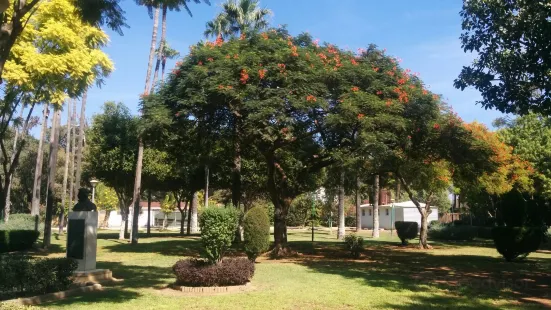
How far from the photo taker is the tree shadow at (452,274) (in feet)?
38.3

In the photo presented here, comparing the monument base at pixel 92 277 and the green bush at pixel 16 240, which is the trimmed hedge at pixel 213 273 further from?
the green bush at pixel 16 240

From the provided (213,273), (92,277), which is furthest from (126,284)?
(213,273)

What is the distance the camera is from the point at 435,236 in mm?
38125

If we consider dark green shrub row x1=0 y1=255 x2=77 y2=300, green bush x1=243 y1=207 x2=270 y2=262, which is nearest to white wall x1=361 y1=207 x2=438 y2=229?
green bush x1=243 y1=207 x2=270 y2=262

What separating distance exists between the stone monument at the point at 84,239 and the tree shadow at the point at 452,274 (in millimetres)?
6683

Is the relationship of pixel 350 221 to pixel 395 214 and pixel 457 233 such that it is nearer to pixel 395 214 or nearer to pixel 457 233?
pixel 395 214

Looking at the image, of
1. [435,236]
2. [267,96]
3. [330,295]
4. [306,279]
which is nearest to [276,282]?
[306,279]

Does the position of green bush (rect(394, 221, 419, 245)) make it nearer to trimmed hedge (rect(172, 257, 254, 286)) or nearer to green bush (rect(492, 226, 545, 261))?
green bush (rect(492, 226, 545, 261))

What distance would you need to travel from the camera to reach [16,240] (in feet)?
74.2

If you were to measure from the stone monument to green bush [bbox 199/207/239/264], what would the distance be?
130 inches

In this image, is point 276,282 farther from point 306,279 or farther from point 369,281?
point 369,281

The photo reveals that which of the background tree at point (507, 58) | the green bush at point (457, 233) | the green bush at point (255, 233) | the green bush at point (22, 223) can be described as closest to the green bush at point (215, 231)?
the green bush at point (255, 233)

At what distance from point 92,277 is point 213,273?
373 centimetres

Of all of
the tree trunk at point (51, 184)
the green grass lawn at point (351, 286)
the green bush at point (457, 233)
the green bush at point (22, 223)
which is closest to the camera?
the green grass lawn at point (351, 286)
